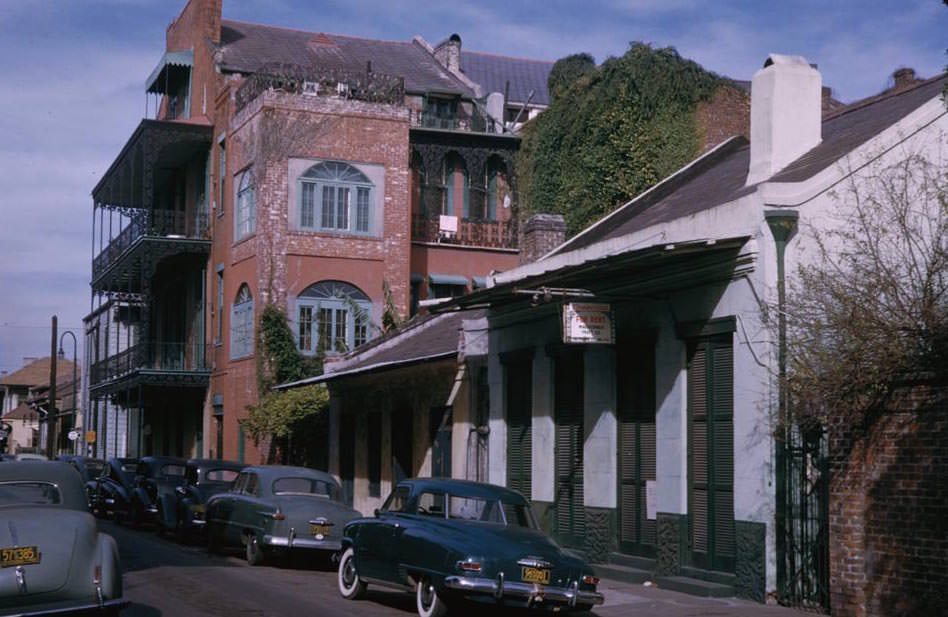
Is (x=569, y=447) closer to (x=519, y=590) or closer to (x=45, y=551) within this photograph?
(x=519, y=590)

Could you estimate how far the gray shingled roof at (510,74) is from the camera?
56562mm

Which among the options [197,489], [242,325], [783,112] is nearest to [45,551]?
[783,112]

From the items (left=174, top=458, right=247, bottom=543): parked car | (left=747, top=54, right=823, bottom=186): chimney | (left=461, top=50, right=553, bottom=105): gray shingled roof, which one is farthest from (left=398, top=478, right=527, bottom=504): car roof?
(left=461, top=50, right=553, bottom=105): gray shingled roof

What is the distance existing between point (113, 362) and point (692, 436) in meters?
35.3

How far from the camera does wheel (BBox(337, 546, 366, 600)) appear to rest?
15.9m

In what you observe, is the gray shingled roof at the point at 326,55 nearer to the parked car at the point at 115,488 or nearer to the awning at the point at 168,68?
the awning at the point at 168,68

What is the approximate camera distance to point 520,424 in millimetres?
22984

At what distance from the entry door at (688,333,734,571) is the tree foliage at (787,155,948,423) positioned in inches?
66.9

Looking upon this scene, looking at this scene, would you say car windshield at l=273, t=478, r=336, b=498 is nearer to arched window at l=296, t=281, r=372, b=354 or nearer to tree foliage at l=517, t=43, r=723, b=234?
tree foliage at l=517, t=43, r=723, b=234

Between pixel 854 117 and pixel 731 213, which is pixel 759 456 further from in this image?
pixel 854 117

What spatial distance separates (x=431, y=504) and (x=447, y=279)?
25.3 m

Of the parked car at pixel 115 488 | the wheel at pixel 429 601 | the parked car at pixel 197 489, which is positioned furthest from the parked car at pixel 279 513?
the parked car at pixel 115 488

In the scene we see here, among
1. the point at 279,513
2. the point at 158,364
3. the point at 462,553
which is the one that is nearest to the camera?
the point at 462,553

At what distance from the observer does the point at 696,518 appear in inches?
696
